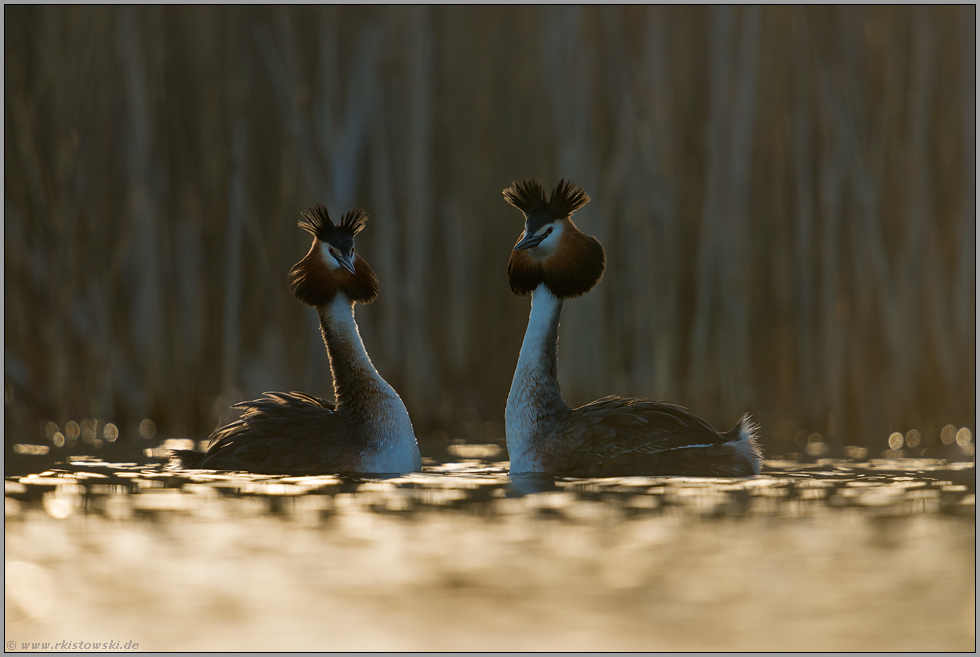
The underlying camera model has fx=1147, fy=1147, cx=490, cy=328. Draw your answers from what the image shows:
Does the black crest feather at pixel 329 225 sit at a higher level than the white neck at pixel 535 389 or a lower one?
higher

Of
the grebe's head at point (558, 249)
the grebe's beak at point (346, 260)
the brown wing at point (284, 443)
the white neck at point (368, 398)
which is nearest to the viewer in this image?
the brown wing at point (284, 443)

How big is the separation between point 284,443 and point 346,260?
1143 millimetres

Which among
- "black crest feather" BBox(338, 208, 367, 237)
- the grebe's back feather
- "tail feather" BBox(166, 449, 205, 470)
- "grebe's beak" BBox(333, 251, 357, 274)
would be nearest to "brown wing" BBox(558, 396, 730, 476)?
the grebe's back feather

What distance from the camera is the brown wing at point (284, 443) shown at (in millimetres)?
6520

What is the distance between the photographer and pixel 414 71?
960 cm

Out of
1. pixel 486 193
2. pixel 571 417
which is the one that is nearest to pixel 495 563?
pixel 571 417

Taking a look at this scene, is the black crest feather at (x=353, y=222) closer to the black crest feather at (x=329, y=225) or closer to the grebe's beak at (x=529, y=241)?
the black crest feather at (x=329, y=225)

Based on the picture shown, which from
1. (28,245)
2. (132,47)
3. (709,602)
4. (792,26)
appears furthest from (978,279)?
(28,245)

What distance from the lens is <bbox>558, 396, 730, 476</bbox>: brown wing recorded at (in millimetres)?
6266

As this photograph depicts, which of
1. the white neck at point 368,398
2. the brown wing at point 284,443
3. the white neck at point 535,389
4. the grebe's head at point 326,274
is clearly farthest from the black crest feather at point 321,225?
the white neck at point 535,389

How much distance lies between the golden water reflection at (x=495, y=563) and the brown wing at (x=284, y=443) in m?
0.43

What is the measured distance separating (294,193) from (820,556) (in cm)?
630

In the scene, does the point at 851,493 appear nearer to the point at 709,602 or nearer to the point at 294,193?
the point at 709,602

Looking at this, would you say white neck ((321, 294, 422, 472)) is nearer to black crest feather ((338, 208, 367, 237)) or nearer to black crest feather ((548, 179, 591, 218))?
black crest feather ((338, 208, 367, 237))
